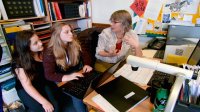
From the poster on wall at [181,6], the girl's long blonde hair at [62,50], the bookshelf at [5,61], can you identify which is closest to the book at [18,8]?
the bookshelf at [5,61]

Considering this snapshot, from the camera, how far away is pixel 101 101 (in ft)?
2.77

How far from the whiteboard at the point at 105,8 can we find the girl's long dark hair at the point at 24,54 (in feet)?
4.34

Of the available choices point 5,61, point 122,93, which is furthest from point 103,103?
point 5,61

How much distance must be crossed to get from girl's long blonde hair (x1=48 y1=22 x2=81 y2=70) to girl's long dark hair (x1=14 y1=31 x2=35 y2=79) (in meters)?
0.20

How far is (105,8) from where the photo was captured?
2.31m

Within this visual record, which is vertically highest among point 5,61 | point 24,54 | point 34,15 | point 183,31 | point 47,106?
point 34,15

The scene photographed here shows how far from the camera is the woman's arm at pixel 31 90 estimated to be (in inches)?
49.3

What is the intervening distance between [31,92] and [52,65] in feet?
1.06

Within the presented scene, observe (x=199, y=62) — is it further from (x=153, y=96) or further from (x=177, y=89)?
(x=177, y=89)

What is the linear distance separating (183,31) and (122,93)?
1196 mm

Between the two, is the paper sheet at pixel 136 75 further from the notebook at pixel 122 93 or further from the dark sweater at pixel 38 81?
the dark sweater at pixel 38 81

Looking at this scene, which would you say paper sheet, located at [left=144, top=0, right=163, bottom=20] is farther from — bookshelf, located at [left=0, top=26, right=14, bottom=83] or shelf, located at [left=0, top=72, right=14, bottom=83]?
shelf, located at [left=0, top=72, right=14, bottom=83]

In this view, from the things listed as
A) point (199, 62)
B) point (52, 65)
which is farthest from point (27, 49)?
point (199, 62)

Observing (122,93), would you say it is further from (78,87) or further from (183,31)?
(183,31)
